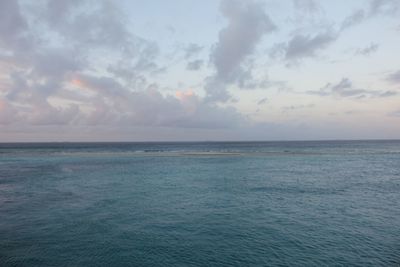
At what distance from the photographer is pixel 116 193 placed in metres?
37.2

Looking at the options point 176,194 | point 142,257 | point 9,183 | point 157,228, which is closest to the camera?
point 142,257

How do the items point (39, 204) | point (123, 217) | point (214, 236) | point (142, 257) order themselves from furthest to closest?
point (39, 204), point (123, 217), point (214, 236), point (142, 257)

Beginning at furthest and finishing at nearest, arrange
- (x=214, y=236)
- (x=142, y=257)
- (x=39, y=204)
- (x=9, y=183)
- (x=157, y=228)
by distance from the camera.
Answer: (x=9, y=183)
(x=39, y=204)
(x=157, y=228)
(x=214, y=236)
(x=142, y=257)

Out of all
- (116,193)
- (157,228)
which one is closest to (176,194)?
(116,193)

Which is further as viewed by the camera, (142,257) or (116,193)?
(116,193)

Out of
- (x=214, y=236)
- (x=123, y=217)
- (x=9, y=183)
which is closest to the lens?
(x=214, y=236)

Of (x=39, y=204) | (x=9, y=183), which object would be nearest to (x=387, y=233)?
(x=39, y=204)

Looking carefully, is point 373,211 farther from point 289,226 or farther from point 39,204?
point 39,204

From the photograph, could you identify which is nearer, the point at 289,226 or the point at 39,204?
the point at 289,226

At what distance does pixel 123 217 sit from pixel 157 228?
15.2 feet

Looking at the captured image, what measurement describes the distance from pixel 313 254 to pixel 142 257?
1067 centimetres

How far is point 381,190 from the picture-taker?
37.0 meters

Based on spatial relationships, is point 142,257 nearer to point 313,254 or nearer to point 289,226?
point 313,254

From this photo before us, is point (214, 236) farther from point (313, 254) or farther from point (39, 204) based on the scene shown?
point (39, 204)
